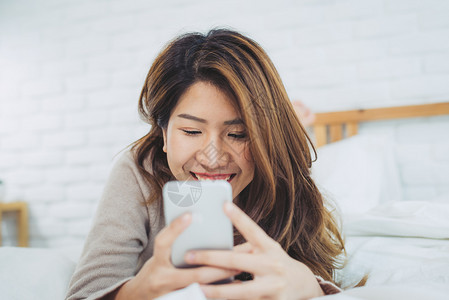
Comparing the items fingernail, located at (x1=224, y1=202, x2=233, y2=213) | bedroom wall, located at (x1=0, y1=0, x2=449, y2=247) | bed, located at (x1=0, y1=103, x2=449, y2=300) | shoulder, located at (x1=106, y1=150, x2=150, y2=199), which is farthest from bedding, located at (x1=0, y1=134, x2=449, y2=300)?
bedroom wall, located at (x1=0, y1=0, x2=449, y2=247)

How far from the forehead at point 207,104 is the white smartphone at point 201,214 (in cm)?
23

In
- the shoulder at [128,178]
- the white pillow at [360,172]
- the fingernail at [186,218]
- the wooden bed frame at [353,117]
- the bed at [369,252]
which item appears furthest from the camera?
the wooden bed frame at [353,117]

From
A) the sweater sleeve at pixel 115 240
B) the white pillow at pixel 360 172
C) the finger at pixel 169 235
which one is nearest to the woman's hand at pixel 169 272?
the finger at pixel 169 235

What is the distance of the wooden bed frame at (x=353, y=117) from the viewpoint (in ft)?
4.96

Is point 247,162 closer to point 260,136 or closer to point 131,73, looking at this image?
point 260,136

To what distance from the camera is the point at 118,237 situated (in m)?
0.71

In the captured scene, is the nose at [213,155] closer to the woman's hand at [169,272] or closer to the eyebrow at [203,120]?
the eyebrow at [203,120]

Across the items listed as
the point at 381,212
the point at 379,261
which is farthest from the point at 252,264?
the point at 381,212

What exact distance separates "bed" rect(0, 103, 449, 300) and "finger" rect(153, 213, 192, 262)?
0.24 feet

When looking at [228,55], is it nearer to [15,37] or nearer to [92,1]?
[92,1]

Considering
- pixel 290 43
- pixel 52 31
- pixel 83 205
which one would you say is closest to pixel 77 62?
pixel 52 31

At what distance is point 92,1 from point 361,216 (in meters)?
1.94

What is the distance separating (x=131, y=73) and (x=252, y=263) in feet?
5.67

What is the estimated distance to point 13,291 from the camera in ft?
2.11
